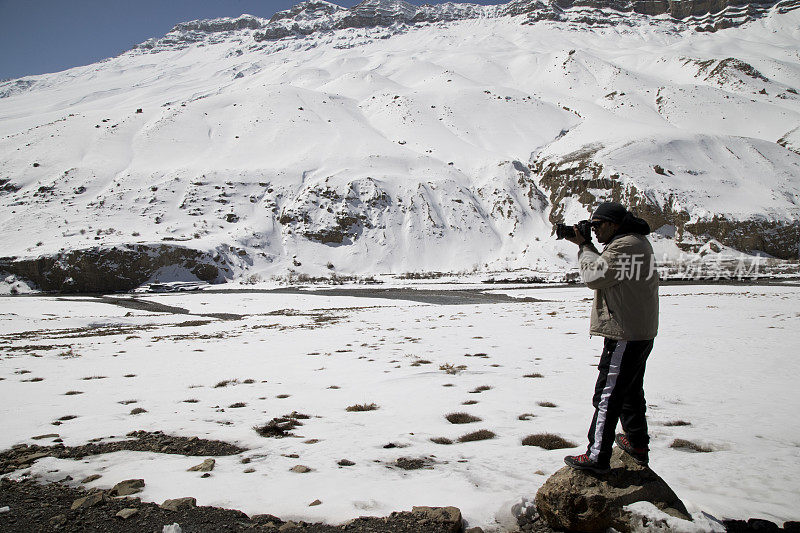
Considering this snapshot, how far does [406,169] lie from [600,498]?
3218 inches

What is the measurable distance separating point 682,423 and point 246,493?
5.59m

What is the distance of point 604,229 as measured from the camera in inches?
160

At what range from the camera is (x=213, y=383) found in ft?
30.5

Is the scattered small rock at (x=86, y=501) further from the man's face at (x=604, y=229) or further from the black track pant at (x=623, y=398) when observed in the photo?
the man's face at (x=604, y=229)

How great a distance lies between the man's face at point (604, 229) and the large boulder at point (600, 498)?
6.75 feet

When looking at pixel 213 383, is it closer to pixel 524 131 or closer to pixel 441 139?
pixel 441 139

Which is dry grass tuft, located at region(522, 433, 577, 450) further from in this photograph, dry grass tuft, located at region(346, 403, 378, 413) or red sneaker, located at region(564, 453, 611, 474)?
dry grass tuft, located at region(346, 403, 378, 413)

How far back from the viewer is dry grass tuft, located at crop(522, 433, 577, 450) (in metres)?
5.15

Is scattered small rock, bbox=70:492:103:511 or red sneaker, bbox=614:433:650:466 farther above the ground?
red sneaker, bbox=614:433:650:466

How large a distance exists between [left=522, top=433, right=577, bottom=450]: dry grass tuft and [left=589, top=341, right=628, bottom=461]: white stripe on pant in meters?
1.49

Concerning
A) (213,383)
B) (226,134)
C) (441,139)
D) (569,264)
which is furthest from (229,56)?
(213,383)

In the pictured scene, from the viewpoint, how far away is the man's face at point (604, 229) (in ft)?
13.3

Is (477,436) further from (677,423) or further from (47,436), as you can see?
(47,436)

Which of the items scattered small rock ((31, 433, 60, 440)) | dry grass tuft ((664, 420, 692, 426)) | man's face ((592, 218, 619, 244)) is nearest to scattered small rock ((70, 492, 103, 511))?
scattered small rock ((31, 433, 60, 440))
